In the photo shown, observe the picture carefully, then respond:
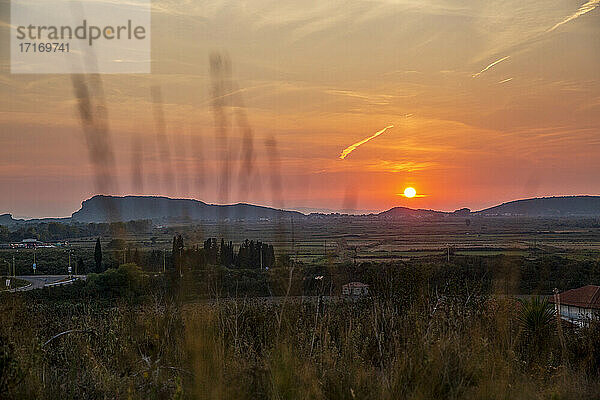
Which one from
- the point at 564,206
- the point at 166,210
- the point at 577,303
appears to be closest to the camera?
the point at 166,210

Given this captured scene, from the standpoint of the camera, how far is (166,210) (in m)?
4.46

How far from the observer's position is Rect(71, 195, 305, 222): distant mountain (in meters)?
3.76

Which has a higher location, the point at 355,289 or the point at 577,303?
the point at 355,289

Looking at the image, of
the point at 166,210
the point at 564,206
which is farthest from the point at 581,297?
the point at 564,206

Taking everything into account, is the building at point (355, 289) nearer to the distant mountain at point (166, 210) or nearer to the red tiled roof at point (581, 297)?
the distant mountain at point (166, 210)

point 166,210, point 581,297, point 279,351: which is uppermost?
point 166,210

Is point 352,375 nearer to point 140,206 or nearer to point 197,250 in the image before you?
point 197,250

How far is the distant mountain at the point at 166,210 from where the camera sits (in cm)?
376

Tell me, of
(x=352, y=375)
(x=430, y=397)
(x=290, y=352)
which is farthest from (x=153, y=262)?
(x=430, y=397)

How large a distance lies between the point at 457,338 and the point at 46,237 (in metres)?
32.3

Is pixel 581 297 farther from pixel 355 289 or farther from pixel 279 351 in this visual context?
pixel 279 351

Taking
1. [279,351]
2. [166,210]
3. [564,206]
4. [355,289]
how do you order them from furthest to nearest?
[564,206] → [355,289] → [166,210] → [279,351]

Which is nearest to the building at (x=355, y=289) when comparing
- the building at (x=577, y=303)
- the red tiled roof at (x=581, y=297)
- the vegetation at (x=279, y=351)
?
the vegetation at (x=279, y=351)

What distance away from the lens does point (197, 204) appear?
4133mm
